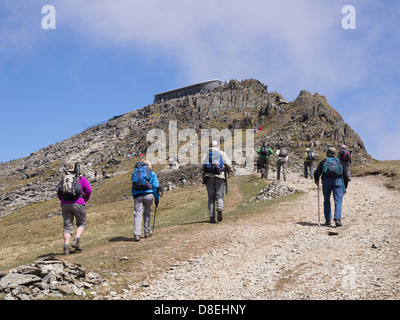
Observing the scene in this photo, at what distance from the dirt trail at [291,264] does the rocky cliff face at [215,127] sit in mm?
34277

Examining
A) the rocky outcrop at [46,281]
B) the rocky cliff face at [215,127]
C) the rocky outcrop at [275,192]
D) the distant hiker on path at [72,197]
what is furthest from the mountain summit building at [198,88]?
the rocky outcrop at [46,281]

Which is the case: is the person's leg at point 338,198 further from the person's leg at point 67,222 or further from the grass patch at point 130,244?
the person's leg at point 67,222

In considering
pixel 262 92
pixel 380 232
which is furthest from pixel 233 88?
pixel 380 232

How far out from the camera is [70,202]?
12.7 m

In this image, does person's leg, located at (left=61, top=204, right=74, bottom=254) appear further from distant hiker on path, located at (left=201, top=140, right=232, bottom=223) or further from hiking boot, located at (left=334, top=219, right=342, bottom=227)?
hiking boot, located at (left=334, top=219, right=342, bottom=227)

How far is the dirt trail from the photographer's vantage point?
Result: 730 cm

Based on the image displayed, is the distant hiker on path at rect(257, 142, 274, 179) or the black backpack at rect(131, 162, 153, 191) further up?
the distant hiker on path at rect(257, 142, 274, 179)

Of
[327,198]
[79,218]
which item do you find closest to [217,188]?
[327,198]

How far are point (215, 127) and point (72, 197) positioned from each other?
366 ft

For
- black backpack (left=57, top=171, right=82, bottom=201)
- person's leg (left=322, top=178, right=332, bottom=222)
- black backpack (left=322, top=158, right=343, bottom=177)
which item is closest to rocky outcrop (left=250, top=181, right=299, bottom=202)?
person's leg (left=322, top=178, right=332, bottom=222)

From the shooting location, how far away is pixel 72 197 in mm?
12539

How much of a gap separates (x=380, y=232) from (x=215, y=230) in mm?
5976
